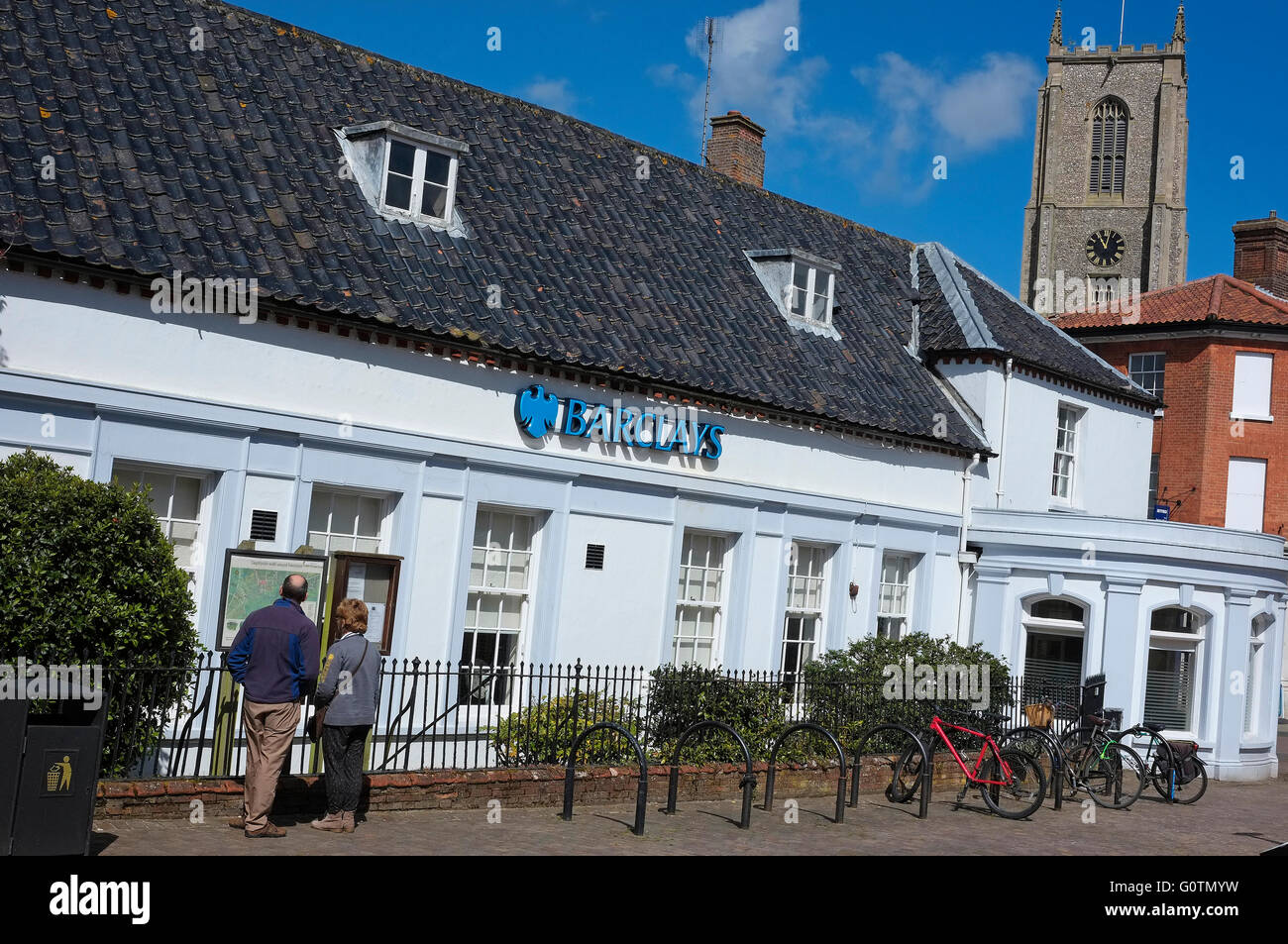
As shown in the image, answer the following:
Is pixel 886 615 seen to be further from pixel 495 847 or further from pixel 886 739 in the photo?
pixel 495 847

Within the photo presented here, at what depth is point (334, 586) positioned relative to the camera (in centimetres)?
1327

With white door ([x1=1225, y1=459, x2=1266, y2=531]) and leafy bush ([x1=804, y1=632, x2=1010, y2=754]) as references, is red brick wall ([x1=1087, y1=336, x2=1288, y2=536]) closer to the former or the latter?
white door ([x1=1225, y1=459, x2=1266, y2=531])

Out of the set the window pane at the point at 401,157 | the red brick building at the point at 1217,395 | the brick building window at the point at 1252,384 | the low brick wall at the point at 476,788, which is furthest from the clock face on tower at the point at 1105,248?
the window pane at the point at 401,157

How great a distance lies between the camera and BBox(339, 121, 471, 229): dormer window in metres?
16.1

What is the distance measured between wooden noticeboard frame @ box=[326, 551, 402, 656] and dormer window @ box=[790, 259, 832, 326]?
9.73 meters

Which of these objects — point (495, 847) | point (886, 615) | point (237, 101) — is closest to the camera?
point (495, 847)

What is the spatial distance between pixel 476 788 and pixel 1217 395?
29903 millimetres

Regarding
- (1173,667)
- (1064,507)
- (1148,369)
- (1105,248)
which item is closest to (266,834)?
(1173,667)

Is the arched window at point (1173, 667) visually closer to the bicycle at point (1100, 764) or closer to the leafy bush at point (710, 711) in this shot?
the bicycle at point (1100, 764)

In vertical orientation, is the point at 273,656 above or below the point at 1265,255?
below

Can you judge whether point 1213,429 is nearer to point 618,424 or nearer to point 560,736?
point 618,424

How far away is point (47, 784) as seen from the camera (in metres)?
8.45
